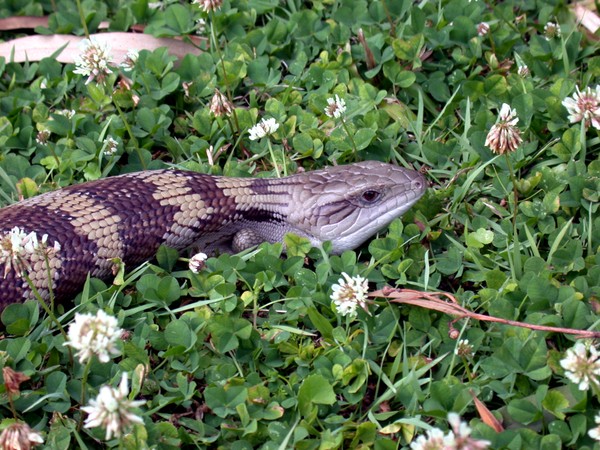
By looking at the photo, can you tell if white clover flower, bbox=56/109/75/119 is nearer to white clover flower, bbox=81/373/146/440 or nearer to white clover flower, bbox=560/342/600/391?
white clover flower, bbox=81/373/146/440

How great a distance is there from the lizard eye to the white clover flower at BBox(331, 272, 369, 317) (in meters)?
0.76

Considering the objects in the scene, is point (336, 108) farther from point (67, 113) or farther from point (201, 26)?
point (67, 113)

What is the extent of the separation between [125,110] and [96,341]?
9.04 ft

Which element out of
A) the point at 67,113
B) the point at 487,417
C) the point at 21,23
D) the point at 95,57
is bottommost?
the point at 487,417

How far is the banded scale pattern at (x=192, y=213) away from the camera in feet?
13.9

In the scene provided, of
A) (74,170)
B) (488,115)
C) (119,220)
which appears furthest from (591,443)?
(74,170)

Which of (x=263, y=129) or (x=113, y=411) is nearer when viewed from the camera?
(x=113, y=411)

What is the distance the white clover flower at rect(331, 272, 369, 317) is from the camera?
12.3 ft

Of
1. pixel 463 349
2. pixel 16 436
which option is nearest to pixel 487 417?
pixel 463 349

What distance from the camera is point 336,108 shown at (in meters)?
4.75

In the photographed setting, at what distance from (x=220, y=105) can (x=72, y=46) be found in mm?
1460

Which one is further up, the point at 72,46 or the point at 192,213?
the point at 72,46

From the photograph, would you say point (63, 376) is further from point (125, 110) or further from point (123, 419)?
point (125, 110)

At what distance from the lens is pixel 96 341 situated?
2.85 metres
